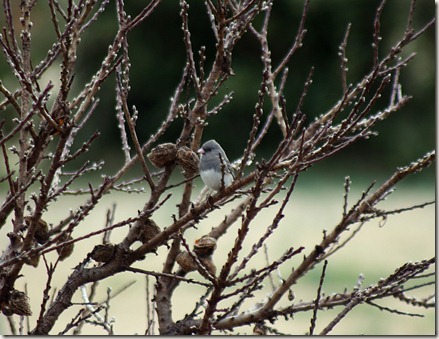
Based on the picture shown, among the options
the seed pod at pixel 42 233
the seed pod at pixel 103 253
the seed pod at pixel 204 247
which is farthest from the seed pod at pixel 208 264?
the seed pod at pixel 42 233

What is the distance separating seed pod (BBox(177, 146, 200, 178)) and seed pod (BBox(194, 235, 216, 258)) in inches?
6.2

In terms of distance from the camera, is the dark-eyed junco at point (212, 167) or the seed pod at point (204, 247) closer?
the seed pod at point (204, 247)

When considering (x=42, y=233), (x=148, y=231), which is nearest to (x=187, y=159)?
(x=148, y=231)

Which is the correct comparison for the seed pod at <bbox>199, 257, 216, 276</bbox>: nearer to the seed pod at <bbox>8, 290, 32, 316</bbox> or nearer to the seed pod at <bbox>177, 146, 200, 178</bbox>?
the seed pod at <bbox>177, 146, 200, 178</bbox>

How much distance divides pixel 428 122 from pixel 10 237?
24.9ft

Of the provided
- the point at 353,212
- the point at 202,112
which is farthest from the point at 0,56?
the point at 353,212

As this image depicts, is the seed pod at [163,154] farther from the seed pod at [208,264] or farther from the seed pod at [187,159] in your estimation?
Result: the seed pod at [208,264]

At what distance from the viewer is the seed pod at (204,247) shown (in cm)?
138

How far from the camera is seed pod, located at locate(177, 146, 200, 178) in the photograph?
4.70ft

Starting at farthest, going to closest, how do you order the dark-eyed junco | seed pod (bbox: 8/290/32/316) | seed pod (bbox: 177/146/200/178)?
the dark-eyed junco, seed pod (bbox: 177/146/200/178), seed pod (bbox: 8/290/32/316)

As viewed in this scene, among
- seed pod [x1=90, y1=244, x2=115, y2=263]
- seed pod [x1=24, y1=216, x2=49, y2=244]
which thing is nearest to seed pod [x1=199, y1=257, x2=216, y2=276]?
seed pod [x1=90, y1=244, x2=115, y2=263]

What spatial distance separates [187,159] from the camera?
4.71 feet

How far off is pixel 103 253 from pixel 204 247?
0.20 m

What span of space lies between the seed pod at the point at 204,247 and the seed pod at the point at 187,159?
0.16 meters
